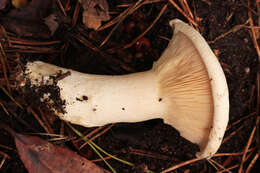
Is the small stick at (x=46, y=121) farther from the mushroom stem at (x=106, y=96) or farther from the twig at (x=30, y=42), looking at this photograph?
the twig at (x=30, y=42)


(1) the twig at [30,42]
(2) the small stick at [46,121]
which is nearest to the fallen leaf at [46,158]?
(2) the small stick at [46,121]

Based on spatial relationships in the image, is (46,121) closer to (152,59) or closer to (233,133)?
(152,59)

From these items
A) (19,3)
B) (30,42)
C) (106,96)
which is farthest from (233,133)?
(19,3)

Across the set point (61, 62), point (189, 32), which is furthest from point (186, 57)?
point (61, 62)

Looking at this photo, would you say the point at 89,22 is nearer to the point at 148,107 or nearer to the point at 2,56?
the point at 2,56

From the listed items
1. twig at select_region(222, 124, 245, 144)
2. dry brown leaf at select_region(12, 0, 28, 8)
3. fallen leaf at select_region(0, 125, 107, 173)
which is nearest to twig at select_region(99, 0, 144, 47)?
dry brown leaf at select_region(12, 0, 28, 8)

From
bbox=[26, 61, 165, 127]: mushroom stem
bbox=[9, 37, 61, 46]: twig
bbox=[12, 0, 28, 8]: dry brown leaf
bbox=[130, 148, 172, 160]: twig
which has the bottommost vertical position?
bbox=[130, 148, 172, 160]: twig

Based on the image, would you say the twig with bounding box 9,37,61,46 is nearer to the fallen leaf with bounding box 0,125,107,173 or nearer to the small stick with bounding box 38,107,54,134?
the small stick with bounding box 38,107,54,134
